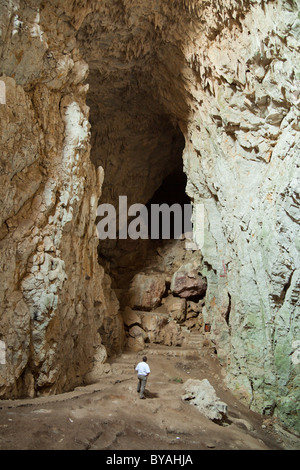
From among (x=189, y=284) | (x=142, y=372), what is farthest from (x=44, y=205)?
(x=189, y=284)

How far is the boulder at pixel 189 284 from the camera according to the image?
15883mm

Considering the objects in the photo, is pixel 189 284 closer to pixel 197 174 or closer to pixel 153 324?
pixel 153 324

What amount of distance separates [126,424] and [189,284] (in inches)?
376

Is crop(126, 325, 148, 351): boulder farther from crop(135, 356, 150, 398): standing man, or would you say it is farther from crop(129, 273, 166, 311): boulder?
crop(135, 356, 150, 398): standing man

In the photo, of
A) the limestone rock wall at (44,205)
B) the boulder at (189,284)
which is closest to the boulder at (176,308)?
the boulder at (189,284)

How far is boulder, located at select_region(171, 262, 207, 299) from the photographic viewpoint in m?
15.9

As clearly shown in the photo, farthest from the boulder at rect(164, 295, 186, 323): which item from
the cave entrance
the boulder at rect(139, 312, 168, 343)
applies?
the cave entrance

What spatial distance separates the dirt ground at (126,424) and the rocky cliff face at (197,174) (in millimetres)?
874

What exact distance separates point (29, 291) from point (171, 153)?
11445 mm

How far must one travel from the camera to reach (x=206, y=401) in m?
7.91

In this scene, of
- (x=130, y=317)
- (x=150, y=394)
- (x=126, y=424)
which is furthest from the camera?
(x=130, y=317)

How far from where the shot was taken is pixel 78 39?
12.6 m

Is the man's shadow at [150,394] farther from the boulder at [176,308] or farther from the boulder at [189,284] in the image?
the boulder at [189,284]

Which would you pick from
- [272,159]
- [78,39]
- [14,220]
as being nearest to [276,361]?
[272,159]
